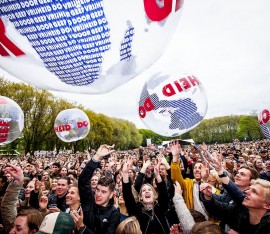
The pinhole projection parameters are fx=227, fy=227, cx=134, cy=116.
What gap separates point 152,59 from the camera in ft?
4.24

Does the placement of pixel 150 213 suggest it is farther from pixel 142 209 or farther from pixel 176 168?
pixel 176 168

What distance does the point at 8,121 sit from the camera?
12.3 feet

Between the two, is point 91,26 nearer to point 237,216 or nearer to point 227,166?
point 237,216

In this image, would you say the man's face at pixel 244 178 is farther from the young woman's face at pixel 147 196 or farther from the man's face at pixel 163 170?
the man's face at pixel 163 170

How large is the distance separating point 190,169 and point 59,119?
443 centimetres

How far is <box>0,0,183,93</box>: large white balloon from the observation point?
0.99 m

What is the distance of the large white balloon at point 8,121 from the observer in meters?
3.68

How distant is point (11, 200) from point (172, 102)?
8.25 feet

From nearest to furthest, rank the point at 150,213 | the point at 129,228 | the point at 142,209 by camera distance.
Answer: the point at 129,228 → the point at 150,213 → the point at 142,209

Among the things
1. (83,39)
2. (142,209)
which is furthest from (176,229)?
(83,39)

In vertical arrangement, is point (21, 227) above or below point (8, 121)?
below

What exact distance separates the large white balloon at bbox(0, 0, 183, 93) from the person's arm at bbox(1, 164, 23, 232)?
1.83 m

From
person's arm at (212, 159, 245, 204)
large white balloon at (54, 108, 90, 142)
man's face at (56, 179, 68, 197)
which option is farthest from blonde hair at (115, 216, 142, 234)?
large white balloon at (54, 108, 90, 142)

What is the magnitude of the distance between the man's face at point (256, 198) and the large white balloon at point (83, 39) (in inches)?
70.9
